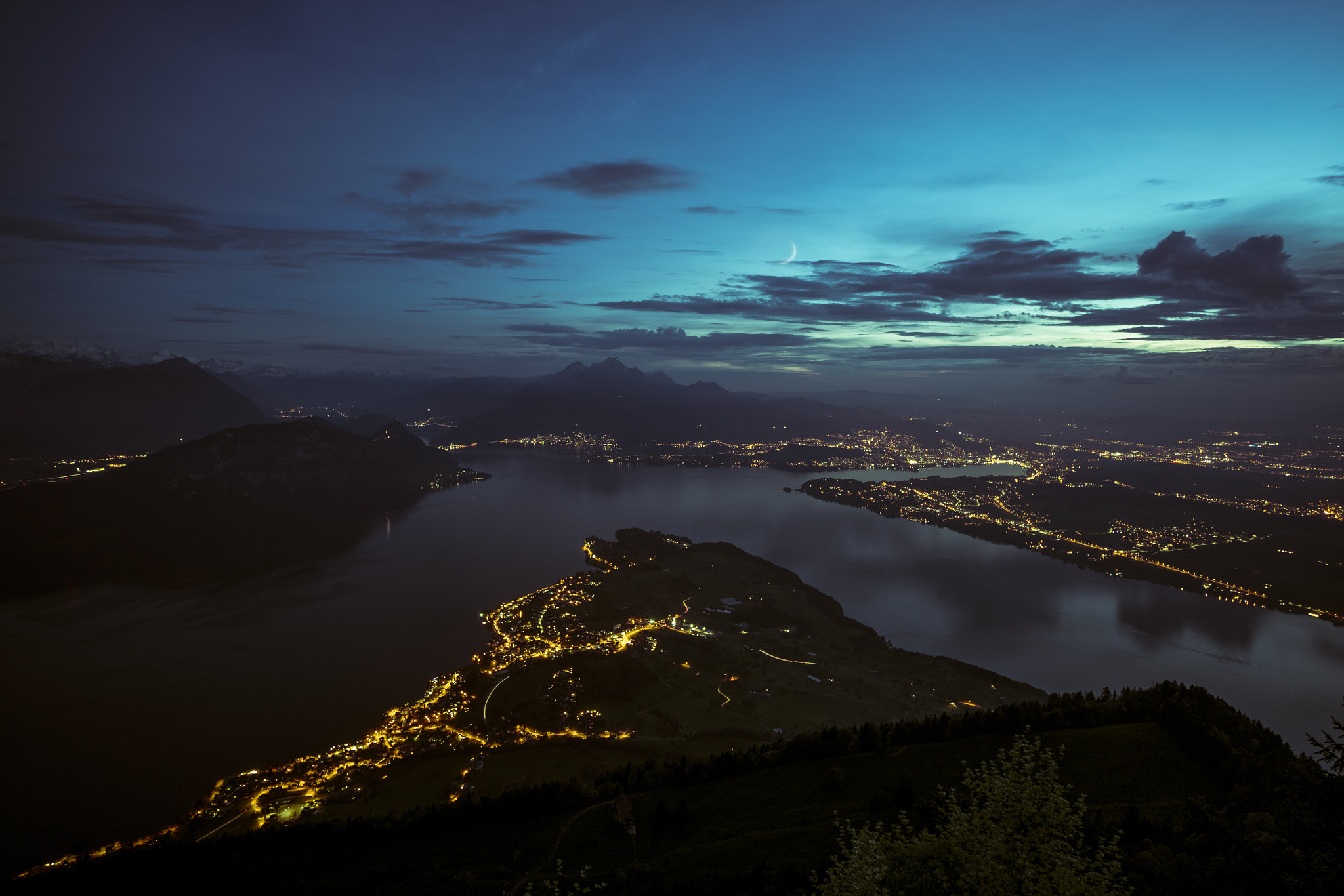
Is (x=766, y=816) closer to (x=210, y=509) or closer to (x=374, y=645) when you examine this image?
(x=374, y=645)

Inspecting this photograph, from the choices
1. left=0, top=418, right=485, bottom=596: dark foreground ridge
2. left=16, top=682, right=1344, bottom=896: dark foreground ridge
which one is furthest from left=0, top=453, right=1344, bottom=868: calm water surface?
left=16, top=682, right=1344, bottom=896: dark foreground ridge

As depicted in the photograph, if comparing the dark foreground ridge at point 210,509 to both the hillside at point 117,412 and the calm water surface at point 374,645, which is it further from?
the hillside at point 117,412

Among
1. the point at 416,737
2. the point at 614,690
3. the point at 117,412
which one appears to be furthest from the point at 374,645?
the point at 117,412

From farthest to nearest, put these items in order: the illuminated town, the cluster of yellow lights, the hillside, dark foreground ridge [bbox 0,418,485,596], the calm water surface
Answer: the hillside → dark foreground ridge [bbox 0,418,485,596] → the calm water surface → the illuminated town → the cluster of yellow lights

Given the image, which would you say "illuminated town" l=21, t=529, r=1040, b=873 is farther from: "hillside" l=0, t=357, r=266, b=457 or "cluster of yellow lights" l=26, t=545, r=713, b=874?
"hillside" l=0, t=357, r=266, b=457

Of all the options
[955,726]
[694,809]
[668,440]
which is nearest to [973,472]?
[668,440]
